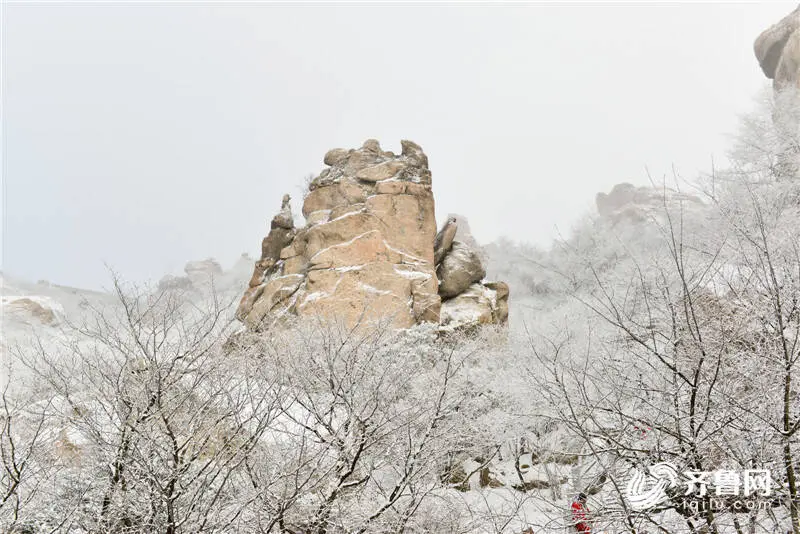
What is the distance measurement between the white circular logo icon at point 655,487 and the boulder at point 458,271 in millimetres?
19496

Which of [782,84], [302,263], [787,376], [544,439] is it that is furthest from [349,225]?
[782,84]

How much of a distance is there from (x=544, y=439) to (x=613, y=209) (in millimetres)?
47627

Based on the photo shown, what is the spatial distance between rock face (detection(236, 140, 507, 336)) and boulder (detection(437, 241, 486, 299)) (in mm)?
49

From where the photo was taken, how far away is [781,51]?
26453 mm

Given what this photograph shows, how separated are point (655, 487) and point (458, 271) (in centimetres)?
2008

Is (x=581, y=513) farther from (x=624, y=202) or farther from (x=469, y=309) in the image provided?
(x=624, y=202)

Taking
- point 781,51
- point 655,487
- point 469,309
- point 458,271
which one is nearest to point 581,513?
point 655,487

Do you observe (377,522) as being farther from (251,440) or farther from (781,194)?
(781,194)

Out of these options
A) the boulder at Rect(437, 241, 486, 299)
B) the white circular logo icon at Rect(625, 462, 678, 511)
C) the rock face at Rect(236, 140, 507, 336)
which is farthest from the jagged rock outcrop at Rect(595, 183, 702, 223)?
the white circular logo icon at Rect(625, 462, 678, 511)

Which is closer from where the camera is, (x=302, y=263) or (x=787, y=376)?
(x=787, y=376)

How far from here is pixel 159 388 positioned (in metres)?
5.21

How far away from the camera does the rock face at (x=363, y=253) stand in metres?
20.4

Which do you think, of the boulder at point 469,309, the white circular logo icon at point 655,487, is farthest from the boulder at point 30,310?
the white circular logo icon at point 655,487

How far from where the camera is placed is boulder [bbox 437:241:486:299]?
76.0 ft
